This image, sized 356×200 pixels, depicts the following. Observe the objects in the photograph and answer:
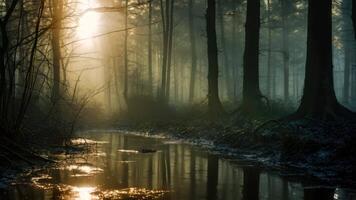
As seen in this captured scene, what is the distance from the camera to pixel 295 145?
14406 millimetres

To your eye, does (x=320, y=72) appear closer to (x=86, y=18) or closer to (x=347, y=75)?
(x=86, y=18)

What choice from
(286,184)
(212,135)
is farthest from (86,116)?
(286,184)

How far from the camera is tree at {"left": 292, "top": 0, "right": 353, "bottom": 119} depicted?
56.6 ft

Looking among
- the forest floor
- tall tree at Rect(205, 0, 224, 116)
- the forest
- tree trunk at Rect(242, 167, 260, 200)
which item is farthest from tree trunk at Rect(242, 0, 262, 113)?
tree trunk at Rect(242, 167, 260, 200)

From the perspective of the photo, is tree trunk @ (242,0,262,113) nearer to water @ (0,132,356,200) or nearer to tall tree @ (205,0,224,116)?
tall tree @ (205,0,224,116)

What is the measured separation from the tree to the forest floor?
730mm

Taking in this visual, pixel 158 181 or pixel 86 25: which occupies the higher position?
pixel 86 25

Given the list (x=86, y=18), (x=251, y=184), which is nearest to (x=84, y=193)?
(x=251, y=184)

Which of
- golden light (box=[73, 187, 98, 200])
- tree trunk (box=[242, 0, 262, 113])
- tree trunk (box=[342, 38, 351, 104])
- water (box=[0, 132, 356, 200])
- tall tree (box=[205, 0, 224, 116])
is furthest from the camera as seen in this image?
tree trunk (box=[342, 38, 351, 104])

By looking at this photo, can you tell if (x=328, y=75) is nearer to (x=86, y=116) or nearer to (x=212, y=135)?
(x=212, y=135)

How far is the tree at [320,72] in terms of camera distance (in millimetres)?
17266

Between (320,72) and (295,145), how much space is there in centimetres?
422

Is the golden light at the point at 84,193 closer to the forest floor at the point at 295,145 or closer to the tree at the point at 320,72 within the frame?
the forest floor at the point at 295,145

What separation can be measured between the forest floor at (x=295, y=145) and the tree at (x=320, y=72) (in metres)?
0.73
